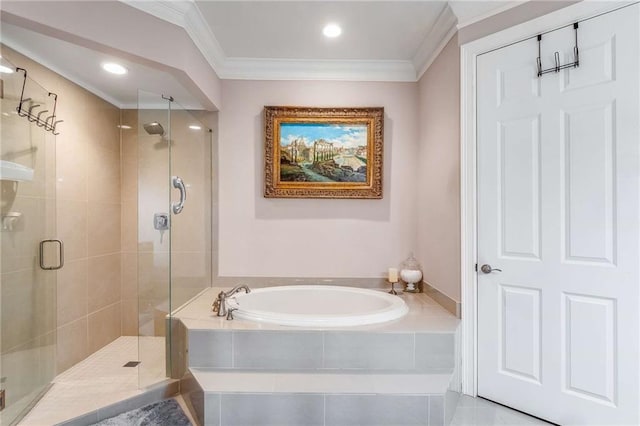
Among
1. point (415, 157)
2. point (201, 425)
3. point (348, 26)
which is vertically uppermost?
point (348, 26)

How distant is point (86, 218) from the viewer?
8.71ft

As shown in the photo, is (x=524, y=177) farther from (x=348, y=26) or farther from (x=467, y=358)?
(x=348, y=26)

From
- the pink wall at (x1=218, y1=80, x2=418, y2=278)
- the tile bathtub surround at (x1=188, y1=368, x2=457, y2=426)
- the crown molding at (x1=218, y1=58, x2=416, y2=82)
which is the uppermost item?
the crown molding at (x1=218, y1=58, x2=416, y2=82)

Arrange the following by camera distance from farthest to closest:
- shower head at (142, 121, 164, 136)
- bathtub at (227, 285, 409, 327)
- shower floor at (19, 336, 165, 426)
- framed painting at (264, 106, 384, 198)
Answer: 1. framed painting at (264, 106, 384, 198)
2. bathtub at (227, 285, 409, 327)
3. shower head at (142, 121, 164, 136)
4. shower floor at (19, 336, 165, 426)

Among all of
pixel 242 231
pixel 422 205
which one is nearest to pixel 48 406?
pixel 242 231

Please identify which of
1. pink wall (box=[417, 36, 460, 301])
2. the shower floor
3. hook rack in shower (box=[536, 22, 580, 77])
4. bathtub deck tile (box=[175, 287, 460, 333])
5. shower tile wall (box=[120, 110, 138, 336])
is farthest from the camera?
shower tile wall (box=[120, 110, 138, 336])

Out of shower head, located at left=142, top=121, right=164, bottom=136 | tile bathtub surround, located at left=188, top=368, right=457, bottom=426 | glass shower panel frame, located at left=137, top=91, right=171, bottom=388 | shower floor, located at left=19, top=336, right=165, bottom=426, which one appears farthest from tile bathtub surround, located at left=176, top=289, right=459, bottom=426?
shower head, located at left=142, top=121, right=164, bottom=136

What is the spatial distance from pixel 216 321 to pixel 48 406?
1.04 meters

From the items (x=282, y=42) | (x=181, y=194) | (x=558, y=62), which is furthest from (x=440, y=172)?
(x=181, y=194)

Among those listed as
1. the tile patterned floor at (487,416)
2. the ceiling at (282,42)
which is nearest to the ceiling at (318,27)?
the ceiling at (282,42)

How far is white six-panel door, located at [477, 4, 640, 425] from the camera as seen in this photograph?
1.58m

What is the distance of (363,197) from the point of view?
9.30 feet

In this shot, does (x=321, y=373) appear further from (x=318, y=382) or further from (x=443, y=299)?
(x=443, y=299)

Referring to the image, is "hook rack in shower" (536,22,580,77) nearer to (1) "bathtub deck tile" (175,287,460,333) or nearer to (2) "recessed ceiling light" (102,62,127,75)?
(1) "bathtub deck tile" (175,287,460,333)
